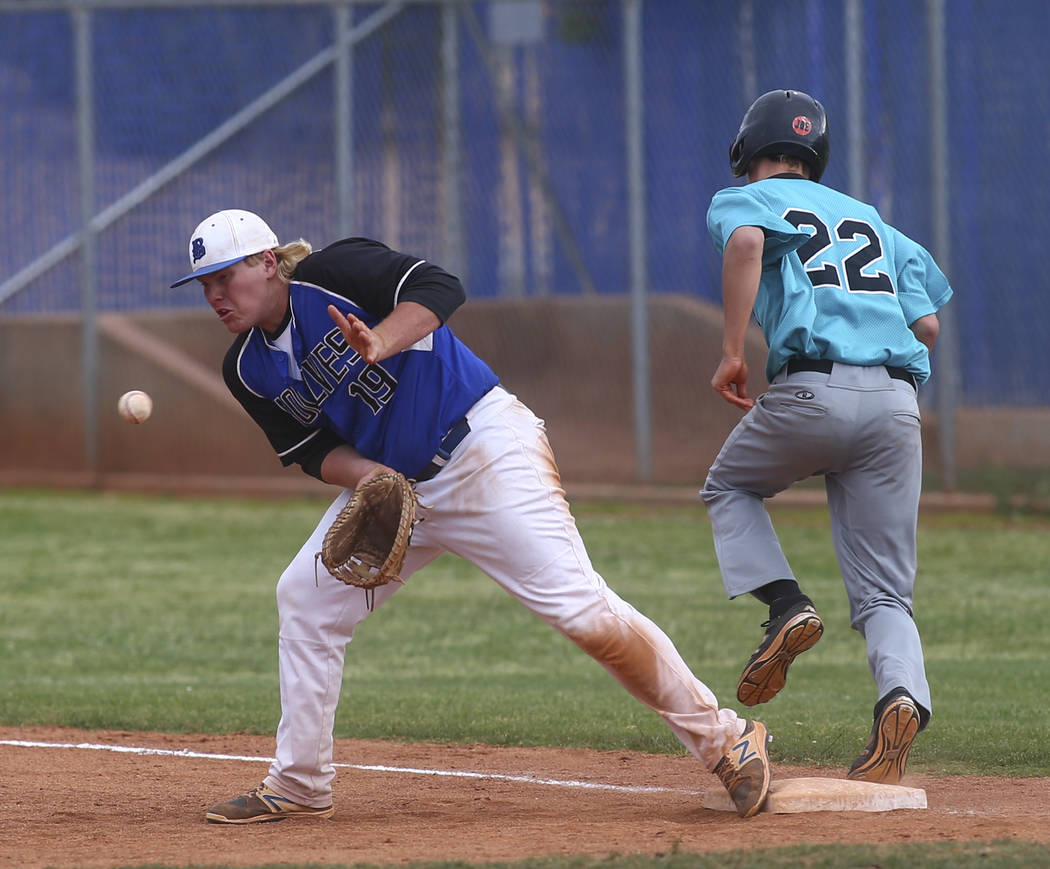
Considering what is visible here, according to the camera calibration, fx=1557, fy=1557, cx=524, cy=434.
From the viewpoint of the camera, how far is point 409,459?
4707 mm

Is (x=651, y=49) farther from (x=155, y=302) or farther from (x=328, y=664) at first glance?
(x=328, y=664)

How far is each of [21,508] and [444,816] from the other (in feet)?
34.1

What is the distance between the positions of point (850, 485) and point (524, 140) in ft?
34.7

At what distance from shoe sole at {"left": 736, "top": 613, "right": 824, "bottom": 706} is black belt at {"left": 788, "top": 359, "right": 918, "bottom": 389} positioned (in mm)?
743

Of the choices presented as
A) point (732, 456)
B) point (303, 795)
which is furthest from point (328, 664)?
point (732, 456)

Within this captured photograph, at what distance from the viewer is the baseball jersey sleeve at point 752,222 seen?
15.1ft

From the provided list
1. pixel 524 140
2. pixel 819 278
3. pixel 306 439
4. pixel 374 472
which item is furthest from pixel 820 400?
pixel 524 140

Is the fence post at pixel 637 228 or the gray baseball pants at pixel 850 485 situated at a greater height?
the fence post at pixel 637 228

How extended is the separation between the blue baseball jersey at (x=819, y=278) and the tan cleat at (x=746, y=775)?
117cm

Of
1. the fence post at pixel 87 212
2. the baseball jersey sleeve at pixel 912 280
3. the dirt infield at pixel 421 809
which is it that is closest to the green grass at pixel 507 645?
the dirt infield at pixel 421 809

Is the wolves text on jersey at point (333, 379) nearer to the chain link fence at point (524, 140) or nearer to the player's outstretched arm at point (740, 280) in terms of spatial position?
the player's outstretched arm at point (740, 280)

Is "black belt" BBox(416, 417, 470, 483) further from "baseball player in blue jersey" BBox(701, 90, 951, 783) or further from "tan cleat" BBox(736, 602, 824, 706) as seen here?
"tan cleat" BBox(736, 602, 824, 706)

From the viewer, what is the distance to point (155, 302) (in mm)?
15633

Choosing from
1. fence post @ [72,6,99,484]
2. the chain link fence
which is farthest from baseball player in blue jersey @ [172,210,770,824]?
fence post @ [72,6,99,484]
